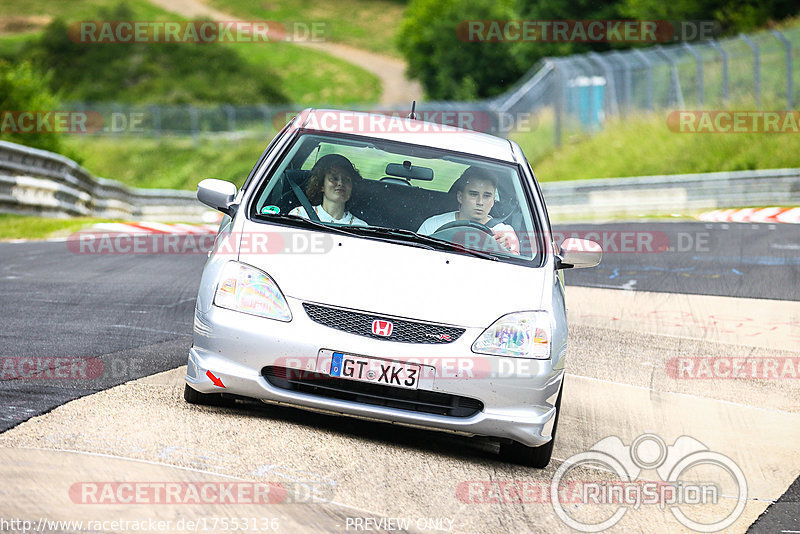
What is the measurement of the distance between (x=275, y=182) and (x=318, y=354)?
1414mm

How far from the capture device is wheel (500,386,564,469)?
5730 millimetres

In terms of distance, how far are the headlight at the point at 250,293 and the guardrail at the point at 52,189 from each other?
39.6 feet

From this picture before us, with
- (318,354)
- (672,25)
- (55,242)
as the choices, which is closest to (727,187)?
(55,242)

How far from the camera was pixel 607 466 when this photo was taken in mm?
6020

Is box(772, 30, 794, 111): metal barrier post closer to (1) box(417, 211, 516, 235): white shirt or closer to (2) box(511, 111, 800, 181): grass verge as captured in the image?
(2) box(511, 111, 800, 181): grass verge

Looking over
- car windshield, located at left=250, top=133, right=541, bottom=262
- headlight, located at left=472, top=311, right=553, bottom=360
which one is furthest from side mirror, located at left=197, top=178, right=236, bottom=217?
headlight, located at left=472, top=311, right=553, bottom=360

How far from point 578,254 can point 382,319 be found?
147cm

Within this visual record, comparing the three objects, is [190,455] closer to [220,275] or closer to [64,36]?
[220,275]

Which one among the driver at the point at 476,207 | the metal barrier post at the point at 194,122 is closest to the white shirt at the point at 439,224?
the driver at the point at 476,207

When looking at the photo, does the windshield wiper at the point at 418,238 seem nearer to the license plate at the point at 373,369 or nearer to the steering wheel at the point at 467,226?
the steering wheel at the point at 467,226

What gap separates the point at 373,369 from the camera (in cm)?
539

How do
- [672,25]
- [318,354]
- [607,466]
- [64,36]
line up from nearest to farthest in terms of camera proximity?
[318,354]
[607,466]
[672,25]
[64,36]

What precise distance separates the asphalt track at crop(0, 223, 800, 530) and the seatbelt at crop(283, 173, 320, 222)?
1.35 m

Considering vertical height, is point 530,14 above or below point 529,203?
above
